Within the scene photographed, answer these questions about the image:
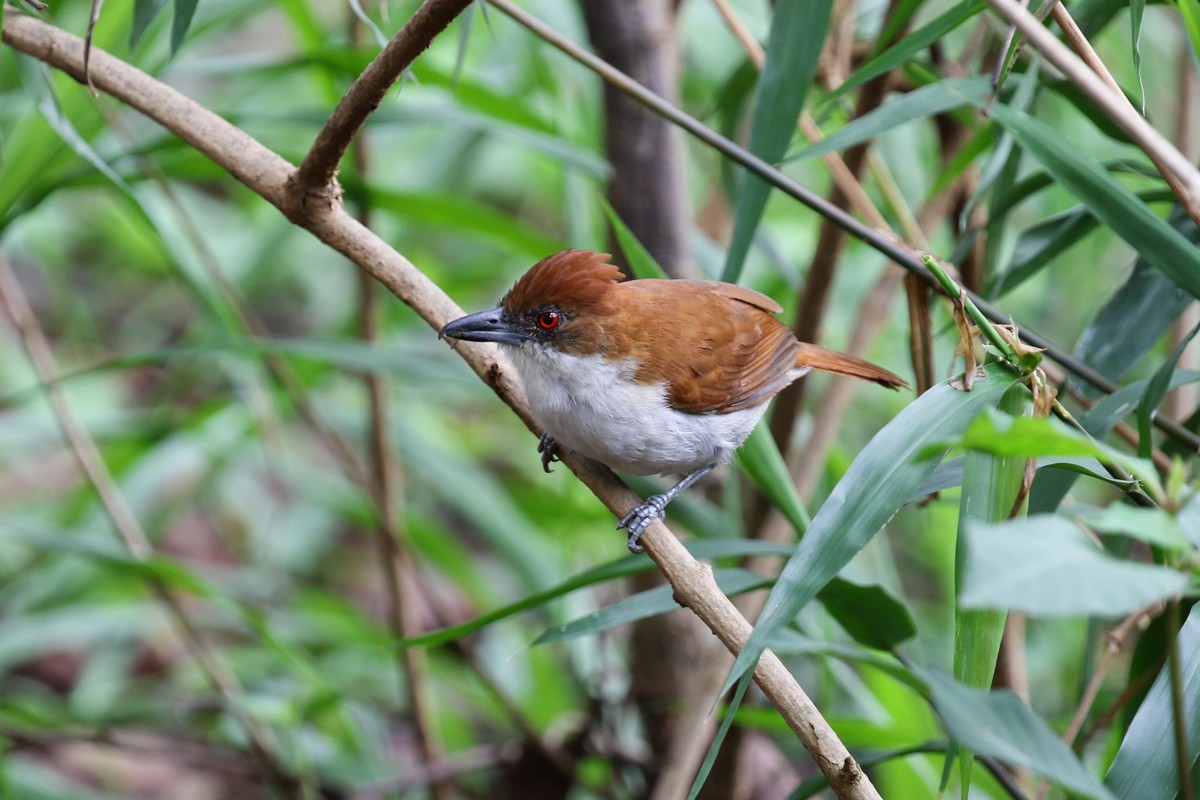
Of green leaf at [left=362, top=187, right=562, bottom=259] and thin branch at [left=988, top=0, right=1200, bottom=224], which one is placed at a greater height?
green leaf at [left=362, top=187, right=562, bottom=259]

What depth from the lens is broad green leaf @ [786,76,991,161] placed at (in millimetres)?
1860

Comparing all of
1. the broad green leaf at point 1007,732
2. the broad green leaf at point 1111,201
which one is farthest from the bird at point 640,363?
the broad green leaf at point 1007,732

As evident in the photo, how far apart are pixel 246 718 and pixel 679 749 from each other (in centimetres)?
124

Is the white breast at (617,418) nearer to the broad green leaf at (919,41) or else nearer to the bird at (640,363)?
the bird at (640,363)

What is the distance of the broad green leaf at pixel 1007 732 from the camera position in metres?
1.04

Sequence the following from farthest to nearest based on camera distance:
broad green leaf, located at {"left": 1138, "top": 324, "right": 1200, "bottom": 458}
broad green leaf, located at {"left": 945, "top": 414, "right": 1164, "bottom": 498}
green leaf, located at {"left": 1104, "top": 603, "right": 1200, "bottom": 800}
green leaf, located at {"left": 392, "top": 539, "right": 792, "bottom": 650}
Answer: green leaf, located at {"left": 392, "top": 539, "right": 792, "bottom": 650}
broad green leaf, located at {"left": 1138, "top": 324, "right": 1200, "bottom": 458}
green leaf, located at {"left": 1104, "top": 603, "right": 1200, "bottom": 800}
broad green leaf, located at {"left": 945, "top": 414, "right": 1164, "bottom": 498}

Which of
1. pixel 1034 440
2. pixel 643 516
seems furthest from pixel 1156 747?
pixel 643 516

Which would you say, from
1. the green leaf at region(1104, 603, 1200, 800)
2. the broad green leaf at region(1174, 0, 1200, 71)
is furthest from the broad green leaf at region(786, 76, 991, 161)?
the green leaf at region(1104, 603, 1200, 800)

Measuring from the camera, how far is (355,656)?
4117 mm

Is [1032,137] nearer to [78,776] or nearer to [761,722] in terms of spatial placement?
[761,722]

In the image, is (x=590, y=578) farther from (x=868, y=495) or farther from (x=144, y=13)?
(x=144, y=13)

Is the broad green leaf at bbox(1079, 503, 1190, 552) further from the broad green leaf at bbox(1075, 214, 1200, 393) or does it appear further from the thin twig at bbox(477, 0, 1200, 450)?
the broad green leaf at bbox(1075, 214, 1200, 393)

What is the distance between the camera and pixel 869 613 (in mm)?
1857

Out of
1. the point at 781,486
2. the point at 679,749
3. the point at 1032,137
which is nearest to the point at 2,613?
the point at 679,749
